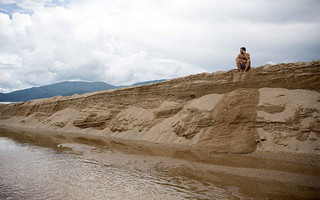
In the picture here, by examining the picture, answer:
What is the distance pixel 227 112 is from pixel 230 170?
4022mm

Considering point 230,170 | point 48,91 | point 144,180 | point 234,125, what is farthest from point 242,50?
point 48,91

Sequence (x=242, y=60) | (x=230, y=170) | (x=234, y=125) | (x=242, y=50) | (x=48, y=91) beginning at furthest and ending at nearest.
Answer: (x=48, y=91) → (x=242, y=50) → (x=242, y=60) → (x=234, y=125) → (x=230, y=170)

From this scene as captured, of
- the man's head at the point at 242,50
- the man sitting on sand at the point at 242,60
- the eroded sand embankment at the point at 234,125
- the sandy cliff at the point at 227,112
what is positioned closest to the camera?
the eroded sand embankment at the point at 234,125

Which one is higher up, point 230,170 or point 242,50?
point 242,50

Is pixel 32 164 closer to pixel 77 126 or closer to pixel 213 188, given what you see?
pixel 213 188

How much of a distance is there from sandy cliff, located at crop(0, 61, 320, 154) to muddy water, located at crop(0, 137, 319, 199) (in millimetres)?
2334

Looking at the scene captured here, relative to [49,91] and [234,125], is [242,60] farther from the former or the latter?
[49,91]

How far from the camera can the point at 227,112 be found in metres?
10.3

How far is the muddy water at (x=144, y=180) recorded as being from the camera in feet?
16.9

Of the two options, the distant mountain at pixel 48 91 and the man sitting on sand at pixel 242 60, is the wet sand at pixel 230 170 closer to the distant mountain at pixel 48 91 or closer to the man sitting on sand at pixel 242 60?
the man sitting on sand at pixel 242 60

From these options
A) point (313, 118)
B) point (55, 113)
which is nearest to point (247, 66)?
point (313, 118)

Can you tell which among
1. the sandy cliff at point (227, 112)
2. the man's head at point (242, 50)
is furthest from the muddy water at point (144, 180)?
the man's head at point (242, 50)

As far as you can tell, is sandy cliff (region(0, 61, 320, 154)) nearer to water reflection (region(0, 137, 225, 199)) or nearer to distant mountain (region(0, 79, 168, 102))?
water reflection (region(0, 137, 225, 199))

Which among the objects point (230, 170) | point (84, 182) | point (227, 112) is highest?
point (227, 112)
